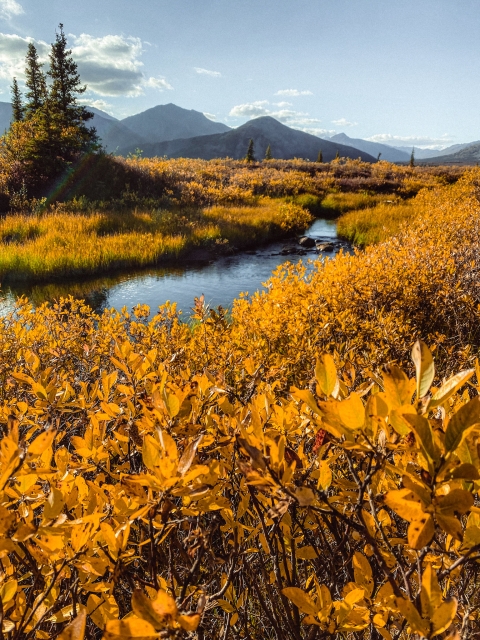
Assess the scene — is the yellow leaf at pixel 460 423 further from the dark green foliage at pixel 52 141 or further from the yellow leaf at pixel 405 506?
the dark green foliage at pixel 52 141

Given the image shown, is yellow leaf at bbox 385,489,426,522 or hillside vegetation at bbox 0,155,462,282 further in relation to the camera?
hillside vegetation at bbox 0,155,462,282

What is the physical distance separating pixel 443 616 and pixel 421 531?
0.48ft

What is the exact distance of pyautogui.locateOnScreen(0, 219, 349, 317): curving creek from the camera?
29.4ft

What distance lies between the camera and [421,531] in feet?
1.70

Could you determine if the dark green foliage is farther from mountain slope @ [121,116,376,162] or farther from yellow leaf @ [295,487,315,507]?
mountain slope @ [121,116,376,162]

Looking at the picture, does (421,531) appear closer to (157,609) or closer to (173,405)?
(157,609)

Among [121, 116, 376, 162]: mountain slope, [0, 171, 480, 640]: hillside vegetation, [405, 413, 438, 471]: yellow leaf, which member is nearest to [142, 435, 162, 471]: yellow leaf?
[0, 171, 480, 640]: hillside vegetation

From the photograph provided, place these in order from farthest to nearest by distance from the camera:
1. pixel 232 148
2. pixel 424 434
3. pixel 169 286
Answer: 1. pixel 232 148
2. pixel 169 286
3. pixel 424 434

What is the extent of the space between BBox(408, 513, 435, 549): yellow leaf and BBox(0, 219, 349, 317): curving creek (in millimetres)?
7068

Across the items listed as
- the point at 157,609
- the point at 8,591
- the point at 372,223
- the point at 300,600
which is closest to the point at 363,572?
the point at 300,600

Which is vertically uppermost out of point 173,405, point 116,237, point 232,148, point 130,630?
point 232,148

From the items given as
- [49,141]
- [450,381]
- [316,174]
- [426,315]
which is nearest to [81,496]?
[450,381]

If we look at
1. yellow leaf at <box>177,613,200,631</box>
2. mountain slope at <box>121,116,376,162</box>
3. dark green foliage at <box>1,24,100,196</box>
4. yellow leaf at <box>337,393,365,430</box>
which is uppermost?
mountain slope at <box>121,116,376,162</box>

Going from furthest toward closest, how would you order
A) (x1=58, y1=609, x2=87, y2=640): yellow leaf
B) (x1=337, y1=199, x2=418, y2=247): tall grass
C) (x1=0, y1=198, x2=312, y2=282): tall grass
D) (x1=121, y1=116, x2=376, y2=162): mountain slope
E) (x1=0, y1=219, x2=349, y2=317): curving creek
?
(x1=121, y1=116, x2=376, y2=162): mountain slope < (x1=337, y1=199, x2=418, y2=247): tall grass < (x1=0, y1=198, x2=312, y2=282): tall grass < (x1=0, y1=219, x2=349, y2=317): curving creek < (x1=58, y1=609, x2=87, y2=640): yellow leaf
